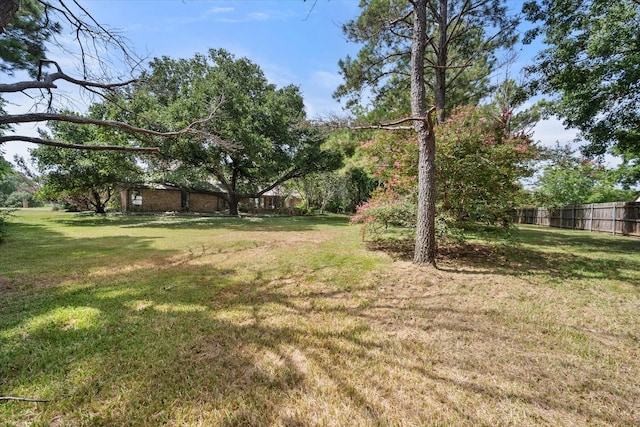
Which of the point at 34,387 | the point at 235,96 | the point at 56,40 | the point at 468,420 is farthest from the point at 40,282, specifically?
the point at 235,96

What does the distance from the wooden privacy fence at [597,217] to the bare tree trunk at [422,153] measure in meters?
5.11

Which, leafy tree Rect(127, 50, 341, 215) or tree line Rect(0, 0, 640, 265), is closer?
tree line Rect(0, 0, 640, 265)

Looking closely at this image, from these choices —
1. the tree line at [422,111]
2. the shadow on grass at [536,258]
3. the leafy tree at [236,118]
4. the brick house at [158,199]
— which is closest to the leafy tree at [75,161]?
the tree line at [422,111]

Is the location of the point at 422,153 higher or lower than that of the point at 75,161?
lower

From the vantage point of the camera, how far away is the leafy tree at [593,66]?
269 inches

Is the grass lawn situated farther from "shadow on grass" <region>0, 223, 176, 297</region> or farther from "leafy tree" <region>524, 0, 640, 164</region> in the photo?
"leafy tree" <region>524, 0, 640, 164</region>

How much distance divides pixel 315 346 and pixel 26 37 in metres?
7.17

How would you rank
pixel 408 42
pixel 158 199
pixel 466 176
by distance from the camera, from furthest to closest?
pixel 158 199, pixel 408 42, pixel 466 176

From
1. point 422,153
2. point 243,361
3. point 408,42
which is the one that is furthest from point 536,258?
point 408,42

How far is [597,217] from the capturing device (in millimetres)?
12992

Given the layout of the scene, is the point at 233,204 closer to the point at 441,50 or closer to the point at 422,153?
the point at 441,50

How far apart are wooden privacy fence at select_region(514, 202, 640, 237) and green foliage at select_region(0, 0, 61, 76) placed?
12.2 m

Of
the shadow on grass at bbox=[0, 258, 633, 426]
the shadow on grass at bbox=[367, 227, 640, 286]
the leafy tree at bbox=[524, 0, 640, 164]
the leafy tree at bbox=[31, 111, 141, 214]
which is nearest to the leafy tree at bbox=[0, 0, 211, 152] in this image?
the shadow on grass at bbox=[0, 258, 633, 426]

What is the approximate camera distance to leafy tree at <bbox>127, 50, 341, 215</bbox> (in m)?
14.3
